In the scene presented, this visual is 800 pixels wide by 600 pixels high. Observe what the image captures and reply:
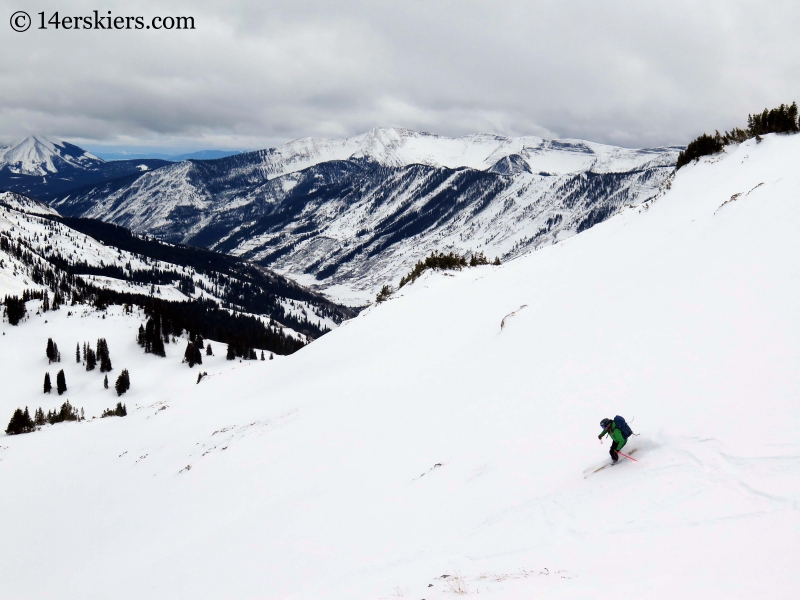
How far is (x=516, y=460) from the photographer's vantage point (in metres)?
15.6

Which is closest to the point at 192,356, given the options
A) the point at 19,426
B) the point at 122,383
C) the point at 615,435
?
the point at 122,383

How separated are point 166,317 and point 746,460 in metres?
168

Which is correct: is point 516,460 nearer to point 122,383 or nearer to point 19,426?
point 19,426

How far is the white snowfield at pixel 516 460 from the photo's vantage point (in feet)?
32.6

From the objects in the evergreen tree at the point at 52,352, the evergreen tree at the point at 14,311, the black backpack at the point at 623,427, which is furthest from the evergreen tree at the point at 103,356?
the black backpack at the point at 623,427

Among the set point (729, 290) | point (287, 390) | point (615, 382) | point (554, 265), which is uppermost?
point (554, 265)

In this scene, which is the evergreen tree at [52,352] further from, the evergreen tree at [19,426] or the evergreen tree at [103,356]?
the evergreen tree at [19,426]

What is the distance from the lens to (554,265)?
150ft

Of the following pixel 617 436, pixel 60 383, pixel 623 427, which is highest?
pixel 623 427

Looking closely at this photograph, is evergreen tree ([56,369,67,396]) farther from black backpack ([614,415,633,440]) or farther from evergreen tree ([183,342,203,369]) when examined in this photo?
black backpack ([614,415,633,440])

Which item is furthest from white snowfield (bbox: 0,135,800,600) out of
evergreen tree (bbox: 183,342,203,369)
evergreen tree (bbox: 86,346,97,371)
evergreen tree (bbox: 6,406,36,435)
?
evergreen tree (bbox: 86,346,97,371)

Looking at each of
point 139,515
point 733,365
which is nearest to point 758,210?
point 733,365

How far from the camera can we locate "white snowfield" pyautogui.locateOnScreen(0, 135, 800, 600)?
32.6 ft

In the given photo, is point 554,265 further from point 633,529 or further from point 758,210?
point 633,529
